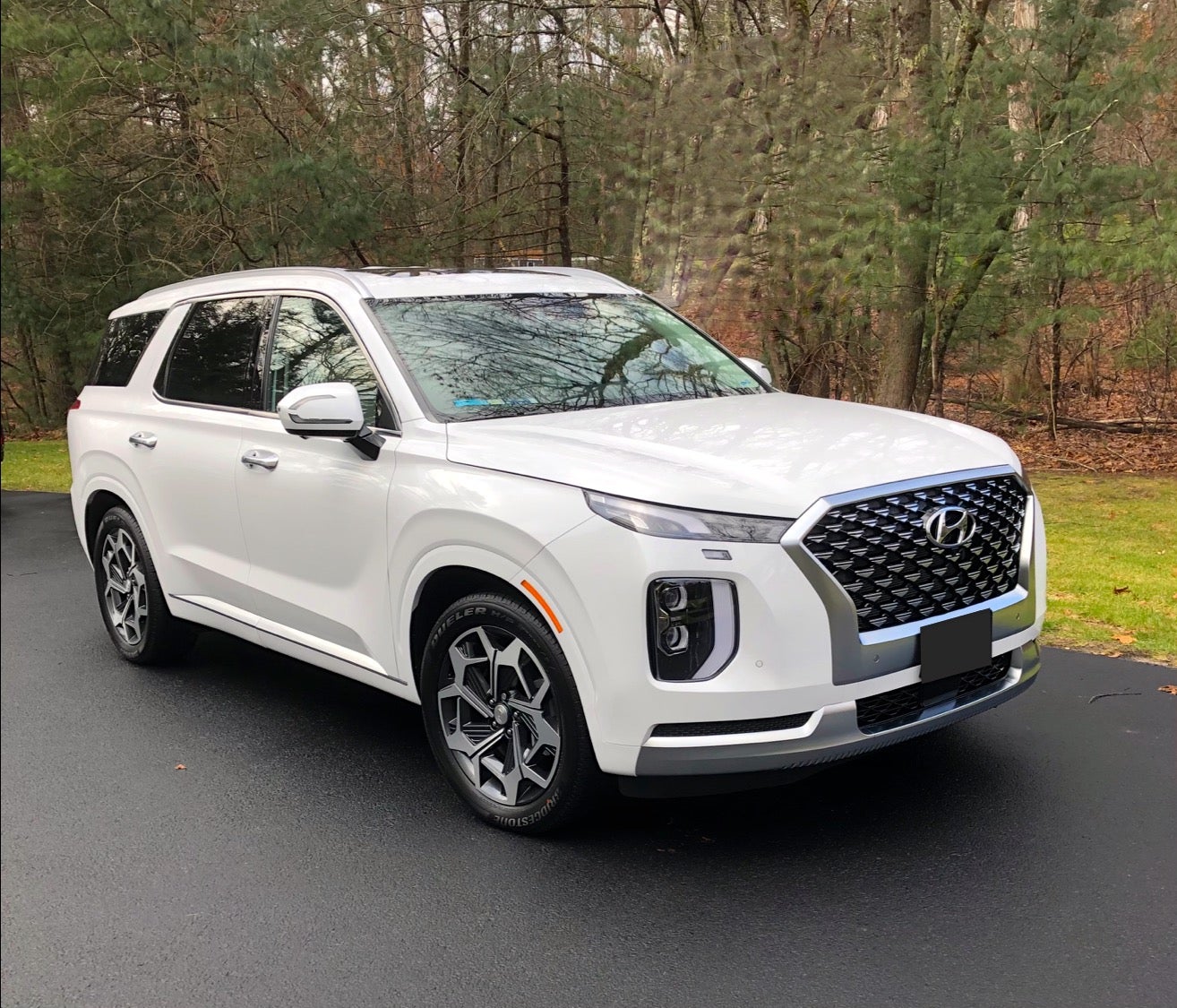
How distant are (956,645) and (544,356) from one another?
1.99 meters

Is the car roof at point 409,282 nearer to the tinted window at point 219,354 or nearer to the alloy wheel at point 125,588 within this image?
the tinted window at point 219,354

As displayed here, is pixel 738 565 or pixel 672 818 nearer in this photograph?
pixel 738 565

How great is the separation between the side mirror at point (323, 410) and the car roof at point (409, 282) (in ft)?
2.44

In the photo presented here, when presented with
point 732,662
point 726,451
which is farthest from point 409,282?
point 732,662

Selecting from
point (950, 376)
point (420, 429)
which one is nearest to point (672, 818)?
point (420, 429)

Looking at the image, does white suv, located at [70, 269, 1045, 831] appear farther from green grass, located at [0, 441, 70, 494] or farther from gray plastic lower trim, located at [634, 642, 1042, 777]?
green grass, located at [0, 441, 70, 494]

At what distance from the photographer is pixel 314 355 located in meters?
4.83

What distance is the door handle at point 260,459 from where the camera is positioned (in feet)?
15.6

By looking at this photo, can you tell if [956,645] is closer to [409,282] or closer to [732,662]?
[732,662]

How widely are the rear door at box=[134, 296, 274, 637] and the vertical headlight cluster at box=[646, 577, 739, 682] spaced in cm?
229

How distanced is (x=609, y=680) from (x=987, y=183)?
940 cm

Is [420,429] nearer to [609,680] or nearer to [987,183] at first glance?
[609,680]

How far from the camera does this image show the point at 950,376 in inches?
564

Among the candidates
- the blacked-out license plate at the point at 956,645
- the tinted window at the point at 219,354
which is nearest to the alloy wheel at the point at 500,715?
the blacked-out license plate at the point at 956,645
